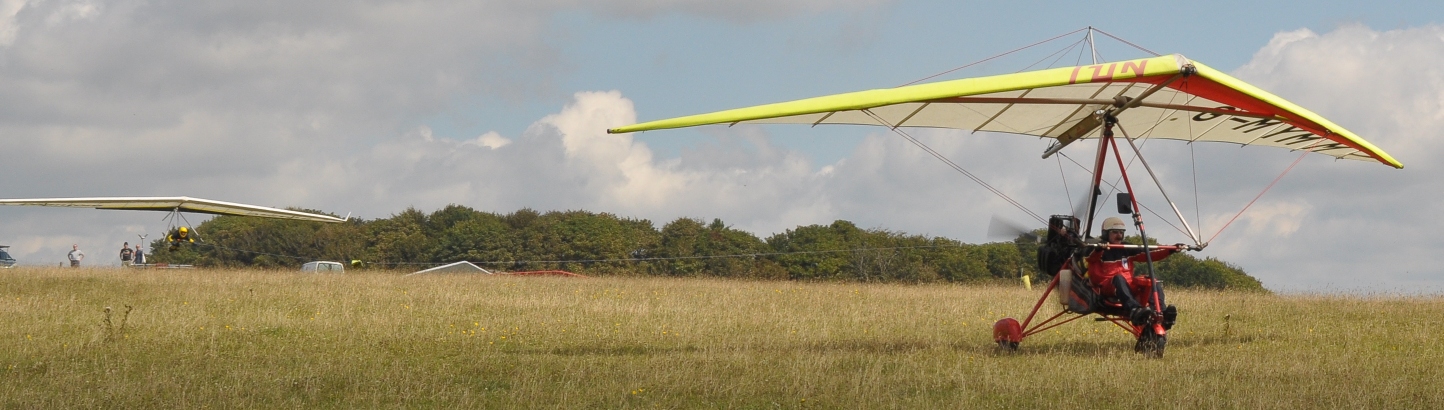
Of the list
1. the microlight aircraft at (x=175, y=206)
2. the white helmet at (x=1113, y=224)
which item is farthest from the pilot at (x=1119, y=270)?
the microlight aircraft at (x=175, y=206)

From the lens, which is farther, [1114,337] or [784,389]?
[1114,337]

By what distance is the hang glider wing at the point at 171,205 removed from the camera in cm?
2884

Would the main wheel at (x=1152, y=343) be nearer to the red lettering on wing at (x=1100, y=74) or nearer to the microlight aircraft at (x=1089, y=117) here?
the microlight aircraft at (x=1089, y=117)

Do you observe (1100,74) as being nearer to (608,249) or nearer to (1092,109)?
(1092,109)

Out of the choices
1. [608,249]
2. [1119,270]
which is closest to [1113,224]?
[1119,270]

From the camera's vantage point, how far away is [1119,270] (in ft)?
35.4

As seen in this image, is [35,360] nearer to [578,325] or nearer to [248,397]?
[248,397]

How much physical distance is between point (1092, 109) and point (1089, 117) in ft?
2.60

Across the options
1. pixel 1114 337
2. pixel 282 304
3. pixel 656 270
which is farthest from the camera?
pixel 656 270

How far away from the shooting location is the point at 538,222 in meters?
56.8

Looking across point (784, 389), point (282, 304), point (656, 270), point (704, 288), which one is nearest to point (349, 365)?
point (784, 389)

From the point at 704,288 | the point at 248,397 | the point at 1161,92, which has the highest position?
the point at 1161,92

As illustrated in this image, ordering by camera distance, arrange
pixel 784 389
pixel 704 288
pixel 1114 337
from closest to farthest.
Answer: pixel 784 389 → pixel 1114 337 → pixel 704 288

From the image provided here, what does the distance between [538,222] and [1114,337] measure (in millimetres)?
45682
